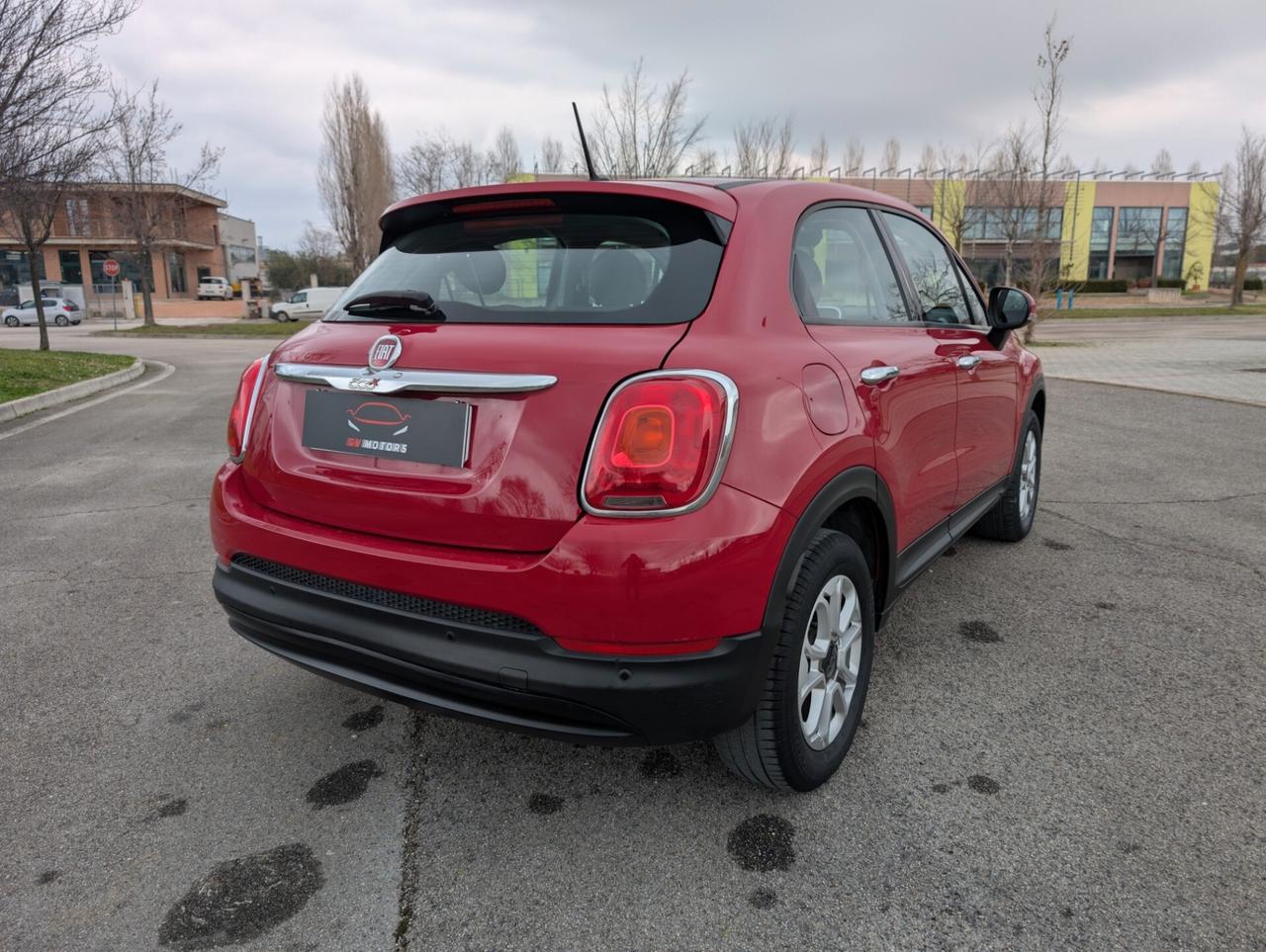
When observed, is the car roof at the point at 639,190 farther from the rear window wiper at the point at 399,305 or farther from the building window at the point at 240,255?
the building window at the point at 240,255

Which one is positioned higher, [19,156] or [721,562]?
[19,156]

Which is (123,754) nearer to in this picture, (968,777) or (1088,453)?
(968,777)

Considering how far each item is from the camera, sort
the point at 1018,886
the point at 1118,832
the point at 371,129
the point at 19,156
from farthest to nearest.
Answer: the point at 371,129 → the point at 19,156 → the point at 1118,832 → the point at 1018,886

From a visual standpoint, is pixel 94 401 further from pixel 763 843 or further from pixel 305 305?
pixel 305 305

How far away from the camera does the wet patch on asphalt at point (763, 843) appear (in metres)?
2.09

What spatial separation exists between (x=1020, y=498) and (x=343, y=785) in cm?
359

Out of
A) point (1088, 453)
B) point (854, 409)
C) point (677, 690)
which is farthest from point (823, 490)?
point (1088, 453)

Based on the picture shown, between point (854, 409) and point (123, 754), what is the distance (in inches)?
95.1

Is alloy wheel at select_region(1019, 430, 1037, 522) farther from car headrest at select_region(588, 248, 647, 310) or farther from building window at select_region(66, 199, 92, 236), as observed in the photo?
building window at select_region(66, 199, 92, 236)

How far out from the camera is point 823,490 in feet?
6.93

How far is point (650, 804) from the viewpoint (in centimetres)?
234

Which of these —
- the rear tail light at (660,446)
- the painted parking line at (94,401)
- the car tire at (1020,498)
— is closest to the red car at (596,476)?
the rear tail light at (660,446)

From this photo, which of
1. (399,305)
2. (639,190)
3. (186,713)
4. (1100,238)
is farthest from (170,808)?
(1100,238)

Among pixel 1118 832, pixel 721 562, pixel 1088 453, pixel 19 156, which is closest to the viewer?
pixel 721 562
